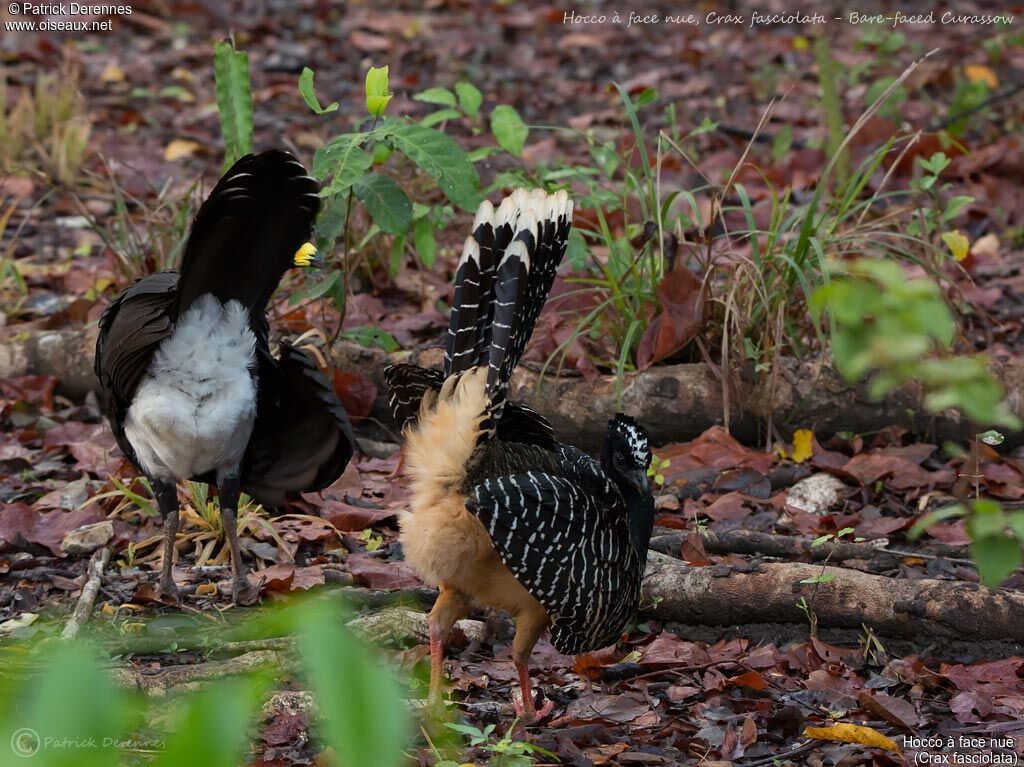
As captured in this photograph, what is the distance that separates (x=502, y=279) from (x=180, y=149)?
19.1 ft

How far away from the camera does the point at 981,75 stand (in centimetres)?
897

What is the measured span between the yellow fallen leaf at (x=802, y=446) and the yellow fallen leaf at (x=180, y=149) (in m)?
5.12

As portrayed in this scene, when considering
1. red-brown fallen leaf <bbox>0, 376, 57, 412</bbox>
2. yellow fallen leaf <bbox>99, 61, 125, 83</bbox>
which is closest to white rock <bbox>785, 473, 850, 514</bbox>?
red-brown fallen leaf <bbox>0, 376, 57, 412</bbox>

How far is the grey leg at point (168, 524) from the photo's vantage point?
4391mm

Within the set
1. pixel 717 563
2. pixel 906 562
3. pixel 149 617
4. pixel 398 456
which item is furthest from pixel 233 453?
pixel 906 562

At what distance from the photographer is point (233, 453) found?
14.5ft

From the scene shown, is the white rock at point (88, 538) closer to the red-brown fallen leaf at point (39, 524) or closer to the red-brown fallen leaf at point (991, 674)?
the red-brown fallen leaf at point (39, 524)

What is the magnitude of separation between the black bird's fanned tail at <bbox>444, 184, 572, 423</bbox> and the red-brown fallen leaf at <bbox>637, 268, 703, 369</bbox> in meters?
1.64

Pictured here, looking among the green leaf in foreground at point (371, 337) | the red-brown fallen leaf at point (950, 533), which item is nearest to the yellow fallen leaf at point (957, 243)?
the red-brown fallen leaf at point (950, 533)

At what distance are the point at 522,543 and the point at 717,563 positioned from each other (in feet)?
3.69

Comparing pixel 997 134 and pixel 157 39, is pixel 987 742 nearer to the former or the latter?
pixel 997 134

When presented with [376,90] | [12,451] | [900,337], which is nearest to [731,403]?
[376,90]

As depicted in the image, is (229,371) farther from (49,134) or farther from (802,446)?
(49,134)

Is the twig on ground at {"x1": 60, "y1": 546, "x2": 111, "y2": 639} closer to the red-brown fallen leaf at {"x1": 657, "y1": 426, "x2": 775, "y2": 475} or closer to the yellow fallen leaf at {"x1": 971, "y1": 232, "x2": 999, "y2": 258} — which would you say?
the red-brown fallen leaf at {"x1": 657, "y1": 426, "x2": 775, "y2": 475}
